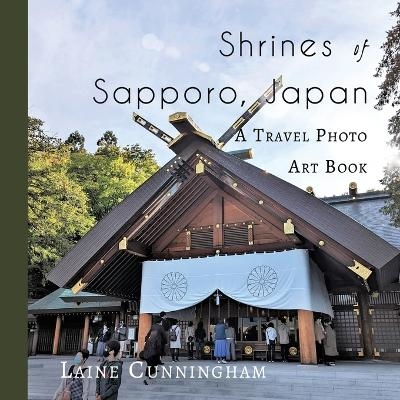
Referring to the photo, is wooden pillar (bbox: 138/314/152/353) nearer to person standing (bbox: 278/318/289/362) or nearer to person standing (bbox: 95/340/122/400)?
person standing (bbox: 278/318/289/362)

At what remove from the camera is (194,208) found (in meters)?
13.6

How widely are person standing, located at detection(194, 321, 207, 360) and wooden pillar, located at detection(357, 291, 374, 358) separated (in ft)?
16.8

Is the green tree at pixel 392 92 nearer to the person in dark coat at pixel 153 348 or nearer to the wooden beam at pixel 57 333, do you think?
the person in dark coat at pixel 153 348

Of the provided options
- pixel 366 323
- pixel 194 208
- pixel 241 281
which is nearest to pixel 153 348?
pixel 241 281

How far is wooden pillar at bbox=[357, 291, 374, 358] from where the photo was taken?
44.2ft

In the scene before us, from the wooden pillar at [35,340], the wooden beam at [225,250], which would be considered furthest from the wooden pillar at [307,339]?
the wooden pillar at [35,340]

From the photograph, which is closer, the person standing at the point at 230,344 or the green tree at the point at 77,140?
the person standing at the point at 230,344

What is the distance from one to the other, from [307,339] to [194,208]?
206 inches

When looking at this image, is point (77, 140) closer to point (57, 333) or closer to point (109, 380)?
point (57, 333)

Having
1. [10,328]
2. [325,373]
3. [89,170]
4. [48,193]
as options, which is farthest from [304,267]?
[89,170]

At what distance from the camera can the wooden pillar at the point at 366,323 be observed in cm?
1346

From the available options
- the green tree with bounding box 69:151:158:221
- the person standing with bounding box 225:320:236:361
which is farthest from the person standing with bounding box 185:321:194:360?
the green tree with bounding box 69:151:158:221

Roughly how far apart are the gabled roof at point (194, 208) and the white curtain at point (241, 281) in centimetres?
88

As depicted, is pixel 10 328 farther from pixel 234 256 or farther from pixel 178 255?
pixel 178 255
